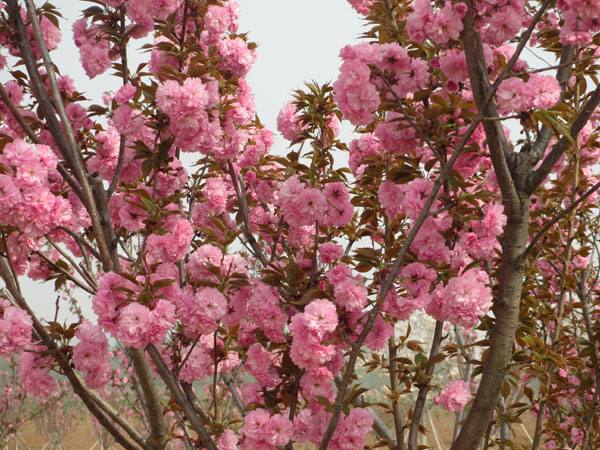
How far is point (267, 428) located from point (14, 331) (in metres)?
1.03

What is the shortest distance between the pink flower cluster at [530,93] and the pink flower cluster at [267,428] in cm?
142

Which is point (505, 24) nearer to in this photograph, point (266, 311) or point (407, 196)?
point (407, 196)

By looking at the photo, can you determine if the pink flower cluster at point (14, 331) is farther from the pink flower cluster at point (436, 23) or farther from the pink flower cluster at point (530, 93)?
the pink flower cluster at point (530, 93)

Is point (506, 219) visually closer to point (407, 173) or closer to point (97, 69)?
point (407, 173)

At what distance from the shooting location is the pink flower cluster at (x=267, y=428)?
6.23 ft

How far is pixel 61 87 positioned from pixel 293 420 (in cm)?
205

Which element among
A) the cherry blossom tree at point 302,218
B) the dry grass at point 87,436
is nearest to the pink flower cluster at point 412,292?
the cherry blossom tree at point 302,218

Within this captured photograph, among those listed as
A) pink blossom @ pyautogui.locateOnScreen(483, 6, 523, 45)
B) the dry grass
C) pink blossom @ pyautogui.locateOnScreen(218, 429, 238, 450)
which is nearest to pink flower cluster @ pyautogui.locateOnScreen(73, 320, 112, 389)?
pink blossom @ pyautogui.locateOnScreen(218, 429, 238, 450)

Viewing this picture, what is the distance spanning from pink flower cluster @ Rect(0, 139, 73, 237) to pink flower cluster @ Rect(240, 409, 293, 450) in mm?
1084

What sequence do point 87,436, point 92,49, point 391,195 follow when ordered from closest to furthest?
point 391,195, point 92,49, point 87,436

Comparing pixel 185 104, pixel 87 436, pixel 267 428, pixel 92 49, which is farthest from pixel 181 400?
pixel 87 436

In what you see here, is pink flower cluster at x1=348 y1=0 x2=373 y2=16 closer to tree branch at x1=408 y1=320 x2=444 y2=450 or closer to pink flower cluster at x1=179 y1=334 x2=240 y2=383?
tree branch at x1=408 y1=320 x2=444 y2=450

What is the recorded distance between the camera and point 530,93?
5.84 ft

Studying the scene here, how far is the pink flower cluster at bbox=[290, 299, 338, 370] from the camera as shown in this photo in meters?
1.75
